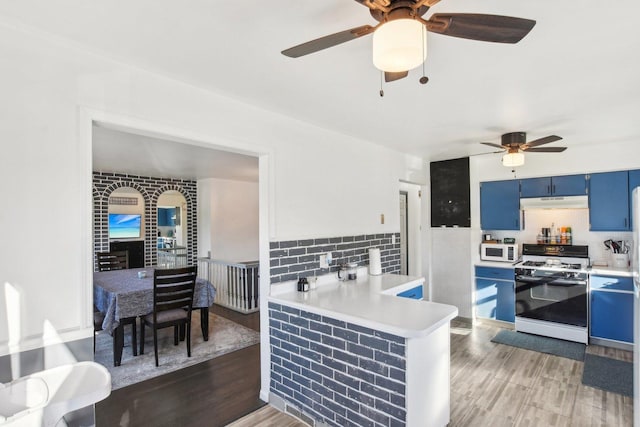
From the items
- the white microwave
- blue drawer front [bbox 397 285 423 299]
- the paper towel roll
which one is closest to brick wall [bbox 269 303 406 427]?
blue drawer front [bbox 397 285 423 299]

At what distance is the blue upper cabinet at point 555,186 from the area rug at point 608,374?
192 centimetres

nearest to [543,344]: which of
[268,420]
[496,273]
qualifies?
[496,273]

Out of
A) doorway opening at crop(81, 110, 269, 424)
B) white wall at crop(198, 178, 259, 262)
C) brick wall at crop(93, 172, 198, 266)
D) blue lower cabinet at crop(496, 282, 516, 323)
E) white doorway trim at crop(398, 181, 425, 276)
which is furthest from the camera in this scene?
white wall at crop(198, 178, 259, 262)

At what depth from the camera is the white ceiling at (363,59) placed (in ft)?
4.57

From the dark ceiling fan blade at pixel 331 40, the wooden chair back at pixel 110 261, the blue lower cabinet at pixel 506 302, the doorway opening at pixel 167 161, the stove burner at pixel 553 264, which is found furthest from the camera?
the wooden chair back at pixel 110 261

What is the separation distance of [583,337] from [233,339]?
164 inches

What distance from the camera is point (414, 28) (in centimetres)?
107

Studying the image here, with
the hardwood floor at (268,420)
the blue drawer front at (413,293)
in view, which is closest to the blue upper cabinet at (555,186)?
the blue drawer front at (413,293)

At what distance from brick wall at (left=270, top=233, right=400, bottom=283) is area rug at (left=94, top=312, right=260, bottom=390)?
5.09 feet

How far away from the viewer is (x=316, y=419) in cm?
232

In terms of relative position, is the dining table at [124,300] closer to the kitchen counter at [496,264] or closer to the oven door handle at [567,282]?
the kitchen counter at [496,264]

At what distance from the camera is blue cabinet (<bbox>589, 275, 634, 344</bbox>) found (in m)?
3.63

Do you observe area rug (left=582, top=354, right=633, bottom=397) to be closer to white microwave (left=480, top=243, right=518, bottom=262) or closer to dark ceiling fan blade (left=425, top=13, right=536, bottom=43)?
white microwave (left=480, top=243, right=518, bottom=262)

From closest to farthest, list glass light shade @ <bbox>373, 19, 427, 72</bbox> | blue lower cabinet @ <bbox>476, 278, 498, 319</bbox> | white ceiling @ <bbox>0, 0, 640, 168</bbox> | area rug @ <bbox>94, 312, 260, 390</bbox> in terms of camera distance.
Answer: glass light shade @ <bbox>373, 19, 427, 72</bbox> → white ceiling @ <bbox>0, 0, 640, 168</bbox> → area rug @ <bbox>94, 312, 260, 390</bbox> → blue lower cabinet @ <bbox>476, 278, 498, 319</bbox>
